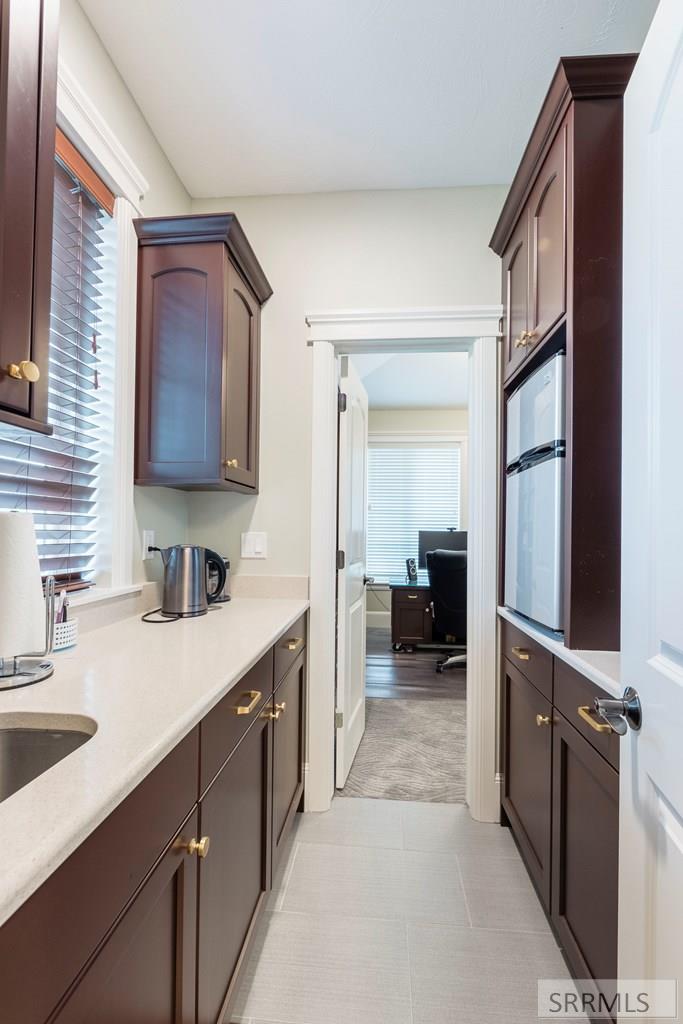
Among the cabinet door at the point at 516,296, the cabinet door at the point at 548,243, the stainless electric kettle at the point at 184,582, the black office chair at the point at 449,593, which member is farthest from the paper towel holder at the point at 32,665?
the black office chair at the point at 449,593

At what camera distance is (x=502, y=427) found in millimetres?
2053

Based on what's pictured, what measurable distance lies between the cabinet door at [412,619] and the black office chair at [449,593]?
0.37m

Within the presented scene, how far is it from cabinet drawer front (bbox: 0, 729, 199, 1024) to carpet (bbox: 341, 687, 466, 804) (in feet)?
5.69

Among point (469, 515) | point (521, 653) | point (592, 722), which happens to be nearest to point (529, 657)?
point (521, 653)

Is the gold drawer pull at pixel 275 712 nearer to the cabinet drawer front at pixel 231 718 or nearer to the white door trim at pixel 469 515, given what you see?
the cabinet drawer front at pixel 231 718

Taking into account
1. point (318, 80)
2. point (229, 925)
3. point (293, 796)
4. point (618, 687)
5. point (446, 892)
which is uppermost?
point (318, 80)

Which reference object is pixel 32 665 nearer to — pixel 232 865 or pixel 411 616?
pixel 232 865

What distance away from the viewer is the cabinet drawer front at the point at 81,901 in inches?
17.9

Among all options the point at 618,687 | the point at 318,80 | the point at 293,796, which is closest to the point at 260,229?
the point at 318,80

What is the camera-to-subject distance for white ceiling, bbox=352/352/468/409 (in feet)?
13.3

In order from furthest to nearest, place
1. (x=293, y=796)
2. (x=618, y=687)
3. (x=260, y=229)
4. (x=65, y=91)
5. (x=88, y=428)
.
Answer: (x=260, y=229) → (x=293, y=796) → (x=88, y=428) → (x=65, y=91) → (x=618, y=687)

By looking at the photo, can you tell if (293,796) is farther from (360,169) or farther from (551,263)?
(360,169)

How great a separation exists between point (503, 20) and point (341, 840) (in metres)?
2.83

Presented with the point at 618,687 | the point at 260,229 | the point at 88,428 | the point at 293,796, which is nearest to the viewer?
the point at 618,687
